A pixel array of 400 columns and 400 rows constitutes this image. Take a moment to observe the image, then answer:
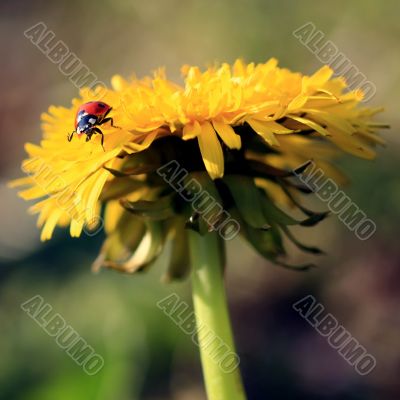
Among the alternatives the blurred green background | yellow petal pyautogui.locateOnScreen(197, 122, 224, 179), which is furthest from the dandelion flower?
the blurred green background

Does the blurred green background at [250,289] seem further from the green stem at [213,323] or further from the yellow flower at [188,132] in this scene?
the yellow flower at [188,132]

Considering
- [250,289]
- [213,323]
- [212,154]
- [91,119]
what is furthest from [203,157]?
[250,289]

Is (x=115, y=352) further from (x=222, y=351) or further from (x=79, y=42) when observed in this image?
(x=79, y=42)

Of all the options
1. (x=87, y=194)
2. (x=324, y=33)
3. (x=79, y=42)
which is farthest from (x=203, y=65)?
(x=87, y=194)

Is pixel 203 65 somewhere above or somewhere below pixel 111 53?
below

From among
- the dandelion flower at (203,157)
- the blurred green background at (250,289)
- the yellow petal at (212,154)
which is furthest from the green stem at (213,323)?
the blurred green background at (250,289)

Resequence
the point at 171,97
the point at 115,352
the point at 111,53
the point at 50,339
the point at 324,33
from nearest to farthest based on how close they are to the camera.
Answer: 1. the point at 171,97
2. the point at 115,352
3. the point at 50,339
4. the point at 324,33
5. the point at 111,53
